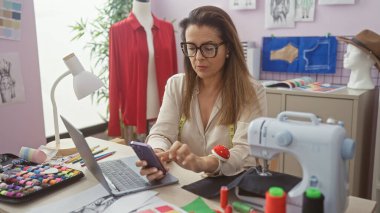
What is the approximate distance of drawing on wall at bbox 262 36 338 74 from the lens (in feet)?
8.54

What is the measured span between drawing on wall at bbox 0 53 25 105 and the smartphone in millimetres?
1259

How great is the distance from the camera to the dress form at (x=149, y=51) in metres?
2.54

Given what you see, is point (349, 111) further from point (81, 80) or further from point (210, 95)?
point (81, 80)

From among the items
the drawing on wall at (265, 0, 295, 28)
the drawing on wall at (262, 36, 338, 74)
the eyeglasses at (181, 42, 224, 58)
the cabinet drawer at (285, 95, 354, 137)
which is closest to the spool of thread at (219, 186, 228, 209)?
the eyeglasses at (181, 42, 224, 58)

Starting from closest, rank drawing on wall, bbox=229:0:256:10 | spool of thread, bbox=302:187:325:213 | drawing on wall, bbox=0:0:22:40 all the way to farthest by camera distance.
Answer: spool of thread, bbox=302:187:325:213 < drawing on wall, bbox=0:0:22:40 < drawing on wall, bbox=229:0:256:10

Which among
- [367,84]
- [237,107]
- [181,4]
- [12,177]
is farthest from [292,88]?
[12,177]

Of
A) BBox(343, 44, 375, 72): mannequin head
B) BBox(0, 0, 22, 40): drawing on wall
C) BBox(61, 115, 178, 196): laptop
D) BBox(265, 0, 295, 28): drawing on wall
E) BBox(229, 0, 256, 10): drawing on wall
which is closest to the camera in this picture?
BBox(61, 115, 178, 196): laptop

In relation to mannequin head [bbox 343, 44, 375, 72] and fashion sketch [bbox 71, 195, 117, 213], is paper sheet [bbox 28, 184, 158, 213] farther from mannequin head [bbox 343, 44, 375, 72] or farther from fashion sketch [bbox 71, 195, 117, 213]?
mannequin head [bbox 343, 44, 375, 72]

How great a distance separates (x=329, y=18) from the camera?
256 cm

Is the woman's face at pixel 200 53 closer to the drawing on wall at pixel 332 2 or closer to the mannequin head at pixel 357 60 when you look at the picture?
the mannequin head at pixel 357 60

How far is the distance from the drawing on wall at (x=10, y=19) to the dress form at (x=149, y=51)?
771mm

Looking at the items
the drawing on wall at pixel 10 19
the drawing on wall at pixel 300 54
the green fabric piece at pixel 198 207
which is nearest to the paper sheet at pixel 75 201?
the green fabric piece at pixel 198 207

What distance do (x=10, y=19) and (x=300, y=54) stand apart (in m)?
2.01

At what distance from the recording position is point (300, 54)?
8.93 feet
